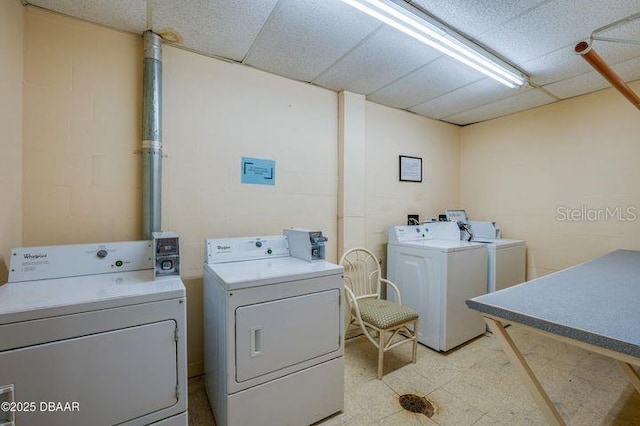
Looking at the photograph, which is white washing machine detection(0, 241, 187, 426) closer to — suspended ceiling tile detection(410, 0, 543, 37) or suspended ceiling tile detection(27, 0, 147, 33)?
suspended ceiling tile detection(27, 0, 147, 33)

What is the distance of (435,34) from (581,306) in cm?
169

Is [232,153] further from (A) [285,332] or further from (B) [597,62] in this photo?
(B) [597,62]

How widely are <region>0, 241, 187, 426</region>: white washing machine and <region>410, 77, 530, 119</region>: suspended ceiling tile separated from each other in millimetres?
2978

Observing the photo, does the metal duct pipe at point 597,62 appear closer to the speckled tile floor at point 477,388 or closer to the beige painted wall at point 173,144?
the speckled tile floor at point 477,388

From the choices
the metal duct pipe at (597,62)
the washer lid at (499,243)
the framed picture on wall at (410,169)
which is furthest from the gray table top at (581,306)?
the framed picture on wall at (410,169)

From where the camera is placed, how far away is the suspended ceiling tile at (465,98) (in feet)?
8.80

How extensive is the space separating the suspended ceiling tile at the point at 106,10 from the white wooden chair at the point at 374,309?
2.28 meters

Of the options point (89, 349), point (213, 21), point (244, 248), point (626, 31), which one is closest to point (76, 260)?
point (89, 349)

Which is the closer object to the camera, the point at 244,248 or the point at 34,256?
the point at 34,256

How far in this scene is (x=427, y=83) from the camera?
8.61ft

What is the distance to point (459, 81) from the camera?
2.57 meters

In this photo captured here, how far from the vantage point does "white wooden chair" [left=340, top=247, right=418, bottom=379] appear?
7.04 feet

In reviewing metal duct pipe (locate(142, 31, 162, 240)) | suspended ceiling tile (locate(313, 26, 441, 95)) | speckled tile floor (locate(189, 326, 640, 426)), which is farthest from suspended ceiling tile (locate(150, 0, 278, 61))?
speckled tile floor (locate(189, 326, 640, 426))

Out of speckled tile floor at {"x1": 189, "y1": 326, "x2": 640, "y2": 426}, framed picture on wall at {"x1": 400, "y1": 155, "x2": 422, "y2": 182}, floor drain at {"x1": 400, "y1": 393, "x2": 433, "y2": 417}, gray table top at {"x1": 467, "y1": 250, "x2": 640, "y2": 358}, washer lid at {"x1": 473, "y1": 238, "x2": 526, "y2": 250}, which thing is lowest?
floor drain at {"x1": 400, "y1": 393, "x2": 433, "y2": 417}
